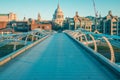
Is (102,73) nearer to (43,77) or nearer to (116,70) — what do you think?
(116,70)

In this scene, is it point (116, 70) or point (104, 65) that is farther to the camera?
point (104, 65)

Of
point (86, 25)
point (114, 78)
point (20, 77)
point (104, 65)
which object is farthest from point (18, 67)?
point (86, 25)

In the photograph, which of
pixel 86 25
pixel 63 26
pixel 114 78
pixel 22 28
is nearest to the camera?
pixel 114 78

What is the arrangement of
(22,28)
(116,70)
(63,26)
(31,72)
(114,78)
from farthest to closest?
(63,26) < (22,28) < (31,72) < (116,70) < (114,78)

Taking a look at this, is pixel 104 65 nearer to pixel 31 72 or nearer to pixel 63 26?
pixel 31 72

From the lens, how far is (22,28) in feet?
535

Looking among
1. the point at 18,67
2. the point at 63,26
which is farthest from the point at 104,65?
the point at 63,26

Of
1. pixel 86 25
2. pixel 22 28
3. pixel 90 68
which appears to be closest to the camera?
pixel 90 68

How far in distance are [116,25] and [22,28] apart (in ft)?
200

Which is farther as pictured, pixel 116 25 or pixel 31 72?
pixel 116 25

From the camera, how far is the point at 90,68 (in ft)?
41.4

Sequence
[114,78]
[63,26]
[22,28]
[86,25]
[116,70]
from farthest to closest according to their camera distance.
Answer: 1. [63,26]
2. [22,28]
3. [86,25]
4. [116,70]
5. [114,78]

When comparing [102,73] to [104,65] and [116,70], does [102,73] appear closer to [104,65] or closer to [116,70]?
[116,70]

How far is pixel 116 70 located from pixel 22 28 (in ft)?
506
